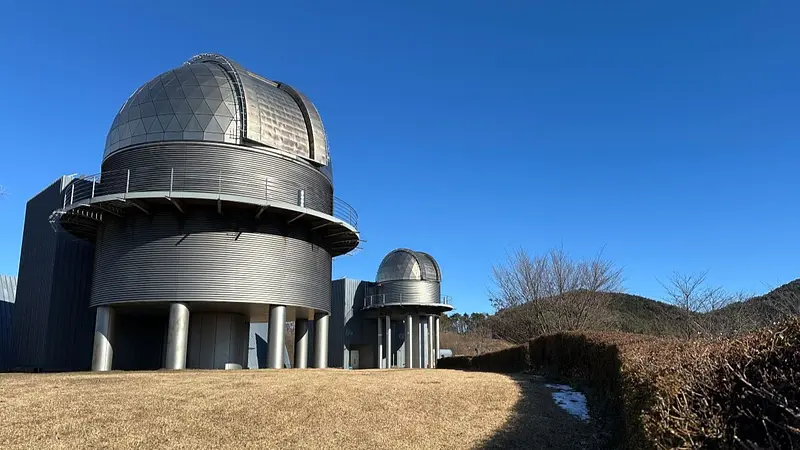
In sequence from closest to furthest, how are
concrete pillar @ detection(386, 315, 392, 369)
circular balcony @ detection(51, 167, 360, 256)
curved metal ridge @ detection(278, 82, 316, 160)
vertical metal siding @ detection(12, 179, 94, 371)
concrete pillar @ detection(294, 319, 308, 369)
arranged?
1. circular balcony @ detection(51, 167, 360, 256)
2. curved metal ridge @ detection(278, 82, 316, 160)
3. vertical metal siding @ detection(12, 179, 94, 371)
4. concrete pillar @ detection(294, 319, 308, 369)
5. concrete pillar @ detection(386, 315, 392, 369)

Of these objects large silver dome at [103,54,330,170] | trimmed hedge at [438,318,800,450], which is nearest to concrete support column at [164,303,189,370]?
large silver dome at [103,54,330,170]

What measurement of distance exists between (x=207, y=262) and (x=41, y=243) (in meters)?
12.9

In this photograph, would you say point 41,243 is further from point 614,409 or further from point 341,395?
point 614,409

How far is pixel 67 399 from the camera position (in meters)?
12.1

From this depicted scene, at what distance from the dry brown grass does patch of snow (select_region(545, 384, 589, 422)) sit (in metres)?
0.35

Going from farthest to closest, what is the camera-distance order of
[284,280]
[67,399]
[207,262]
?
[284,280] < [207,262] < [67,399]

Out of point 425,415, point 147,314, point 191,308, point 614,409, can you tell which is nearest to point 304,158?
point 191,308

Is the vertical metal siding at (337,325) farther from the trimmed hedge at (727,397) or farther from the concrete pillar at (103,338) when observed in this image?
the trimmed hedge at (727,397)

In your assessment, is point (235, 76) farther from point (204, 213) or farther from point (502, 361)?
point (502, 361)

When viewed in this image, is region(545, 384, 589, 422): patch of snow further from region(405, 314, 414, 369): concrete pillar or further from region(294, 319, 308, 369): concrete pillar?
region(405, 314, 414, 369): concrete pillar

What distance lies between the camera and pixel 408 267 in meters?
44.9

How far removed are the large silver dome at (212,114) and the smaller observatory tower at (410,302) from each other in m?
18.1

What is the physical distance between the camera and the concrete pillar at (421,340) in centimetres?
4434

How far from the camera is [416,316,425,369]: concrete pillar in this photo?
44344 millimetres
